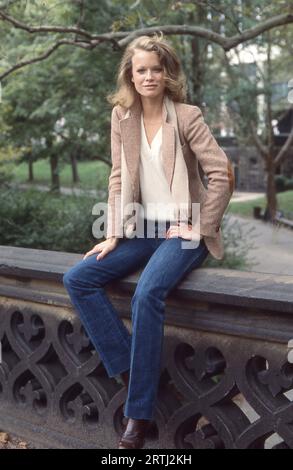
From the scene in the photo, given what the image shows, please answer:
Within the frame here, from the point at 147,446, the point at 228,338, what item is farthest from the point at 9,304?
the point at 228,338

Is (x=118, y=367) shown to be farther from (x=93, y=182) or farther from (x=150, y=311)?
(x=93, y=182)

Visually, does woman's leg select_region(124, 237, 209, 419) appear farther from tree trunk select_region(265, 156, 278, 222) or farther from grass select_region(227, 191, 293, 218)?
tree trunk select_region(265, 156, 278, 222)

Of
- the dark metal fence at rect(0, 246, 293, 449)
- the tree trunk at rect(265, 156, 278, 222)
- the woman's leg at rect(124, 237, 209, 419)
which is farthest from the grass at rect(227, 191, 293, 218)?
the woman's leg at rect(124, 237, 209, 419)

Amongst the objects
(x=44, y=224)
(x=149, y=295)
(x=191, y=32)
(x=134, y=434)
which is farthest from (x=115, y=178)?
(x=191, y=32)

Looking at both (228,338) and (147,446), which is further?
(147,446)

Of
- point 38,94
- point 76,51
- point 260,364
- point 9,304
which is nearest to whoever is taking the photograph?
point 260,364

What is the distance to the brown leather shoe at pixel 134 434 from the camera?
295cm

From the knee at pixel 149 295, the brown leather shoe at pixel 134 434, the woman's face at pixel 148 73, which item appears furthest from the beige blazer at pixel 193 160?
the brown leather shoe at pixel 134 434

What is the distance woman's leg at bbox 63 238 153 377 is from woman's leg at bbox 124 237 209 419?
20 centimetres

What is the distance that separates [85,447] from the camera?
11.3ft

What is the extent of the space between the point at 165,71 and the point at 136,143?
38 cm

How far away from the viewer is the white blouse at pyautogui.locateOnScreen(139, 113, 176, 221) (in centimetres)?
333

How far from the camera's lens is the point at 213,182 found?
3162mm

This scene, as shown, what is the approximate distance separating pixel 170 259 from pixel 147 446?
0.93 metres
